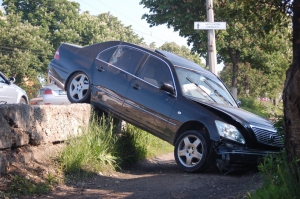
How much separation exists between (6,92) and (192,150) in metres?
6.36

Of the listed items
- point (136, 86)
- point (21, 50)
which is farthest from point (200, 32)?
point (21, 50)

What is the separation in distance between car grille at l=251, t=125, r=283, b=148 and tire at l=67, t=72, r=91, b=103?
3352 millimetres

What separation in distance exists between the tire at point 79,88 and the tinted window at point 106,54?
18.8 inches

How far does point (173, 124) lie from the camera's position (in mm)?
8070

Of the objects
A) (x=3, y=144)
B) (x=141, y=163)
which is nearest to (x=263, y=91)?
(x=141, y=163)

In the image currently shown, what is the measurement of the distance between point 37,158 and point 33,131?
0.41 m

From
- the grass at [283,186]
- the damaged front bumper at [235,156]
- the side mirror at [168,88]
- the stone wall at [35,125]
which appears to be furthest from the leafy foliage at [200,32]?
the grass at [283,186]

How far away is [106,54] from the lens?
942cm

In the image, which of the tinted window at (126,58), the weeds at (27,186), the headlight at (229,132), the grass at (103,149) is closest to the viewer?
the weeds at (27,186)

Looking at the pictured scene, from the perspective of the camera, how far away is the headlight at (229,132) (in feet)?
24.6

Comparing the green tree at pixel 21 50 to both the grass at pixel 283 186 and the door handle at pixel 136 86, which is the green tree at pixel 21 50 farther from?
the grass at pixel 283 186

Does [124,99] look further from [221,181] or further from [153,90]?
[221,181]

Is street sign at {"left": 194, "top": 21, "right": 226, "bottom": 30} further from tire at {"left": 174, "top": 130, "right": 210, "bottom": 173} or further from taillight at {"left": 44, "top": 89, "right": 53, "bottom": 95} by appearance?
taillight at {"left": 44, "top": 89, "right": 53, "bottom": 95}

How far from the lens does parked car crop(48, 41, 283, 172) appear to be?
7547 millimetres
